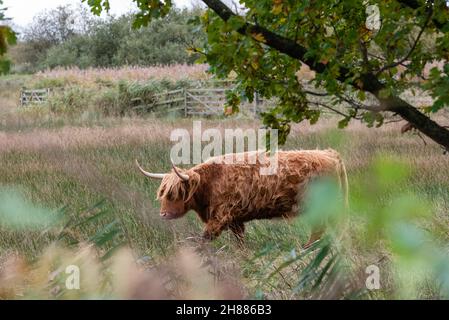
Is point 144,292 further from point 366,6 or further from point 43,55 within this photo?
point 43,55

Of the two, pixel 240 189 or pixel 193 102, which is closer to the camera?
pixel 240 189

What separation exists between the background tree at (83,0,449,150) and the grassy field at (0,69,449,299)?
40 centimetres

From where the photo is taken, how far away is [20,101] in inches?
1114

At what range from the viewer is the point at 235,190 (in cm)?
552

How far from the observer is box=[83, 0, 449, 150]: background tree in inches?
139

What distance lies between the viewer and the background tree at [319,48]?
353cm

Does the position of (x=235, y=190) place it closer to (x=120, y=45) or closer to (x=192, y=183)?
(x=192, y=183)

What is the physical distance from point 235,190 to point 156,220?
2.35ft

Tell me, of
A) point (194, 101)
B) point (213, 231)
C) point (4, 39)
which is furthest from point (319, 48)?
point (194, 101)

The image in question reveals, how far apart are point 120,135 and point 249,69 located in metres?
9.87
